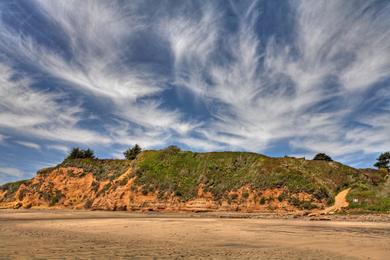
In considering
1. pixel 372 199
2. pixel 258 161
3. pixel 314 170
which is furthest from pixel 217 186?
pixel 372 199

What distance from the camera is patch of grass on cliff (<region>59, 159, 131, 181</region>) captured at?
6273 centimetres

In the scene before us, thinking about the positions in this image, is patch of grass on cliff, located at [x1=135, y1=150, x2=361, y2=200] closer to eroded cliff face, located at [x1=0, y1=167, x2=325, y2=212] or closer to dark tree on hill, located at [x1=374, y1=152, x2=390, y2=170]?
eroded cliff face, located at [x1=0, y1=167, x2=325, y2=212]

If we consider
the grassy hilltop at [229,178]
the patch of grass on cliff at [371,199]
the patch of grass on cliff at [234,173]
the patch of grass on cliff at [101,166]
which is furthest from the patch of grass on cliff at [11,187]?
the patch of grass on cliff at [371,199]

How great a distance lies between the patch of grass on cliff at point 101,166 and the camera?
6273 cm

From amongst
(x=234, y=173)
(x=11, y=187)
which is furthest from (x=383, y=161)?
(x=11, y=187)

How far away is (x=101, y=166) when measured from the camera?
220ft

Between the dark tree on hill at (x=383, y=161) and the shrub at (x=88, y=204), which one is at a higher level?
the dark tree on hill at (x=383, y=161)

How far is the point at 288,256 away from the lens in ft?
29.7

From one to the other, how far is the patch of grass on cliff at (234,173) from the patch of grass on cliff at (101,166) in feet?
16.8

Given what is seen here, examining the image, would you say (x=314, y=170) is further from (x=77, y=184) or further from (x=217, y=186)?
(x=77, y=184)

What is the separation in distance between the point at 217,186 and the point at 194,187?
4023 millimetres

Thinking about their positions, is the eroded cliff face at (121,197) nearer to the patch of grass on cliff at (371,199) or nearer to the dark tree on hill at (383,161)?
the patch of grass on cliff at (371,199)

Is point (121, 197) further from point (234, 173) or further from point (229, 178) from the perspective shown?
point (234, 173)

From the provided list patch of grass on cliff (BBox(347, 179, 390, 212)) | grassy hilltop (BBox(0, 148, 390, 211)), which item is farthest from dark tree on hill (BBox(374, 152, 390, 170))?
patch of grass on cliff (BBox(347, 179, 390, 212))
